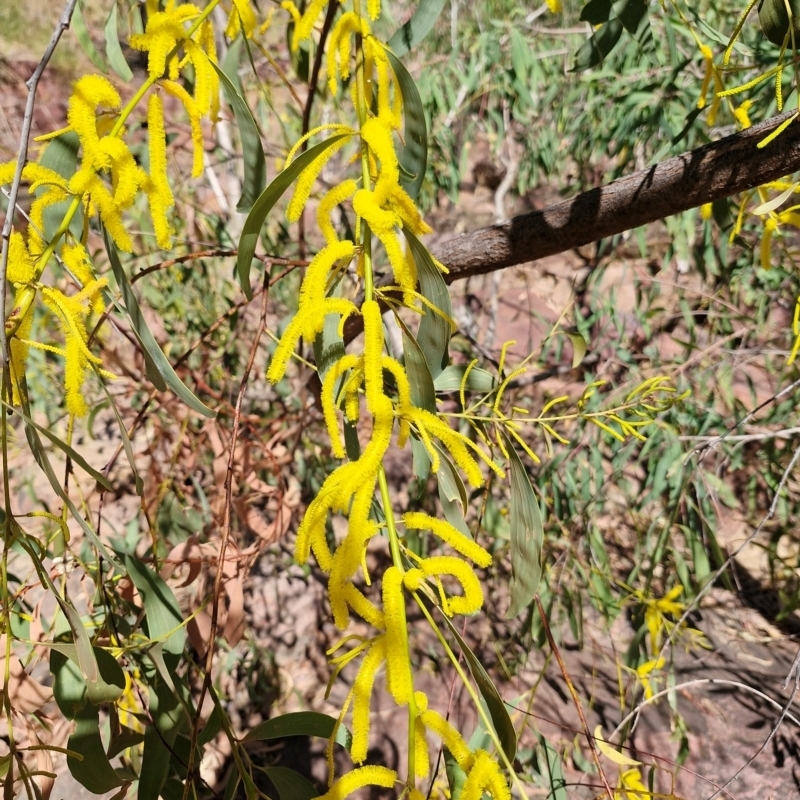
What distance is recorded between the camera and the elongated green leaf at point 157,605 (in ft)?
2.07

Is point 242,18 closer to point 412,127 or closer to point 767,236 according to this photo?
point 412,127

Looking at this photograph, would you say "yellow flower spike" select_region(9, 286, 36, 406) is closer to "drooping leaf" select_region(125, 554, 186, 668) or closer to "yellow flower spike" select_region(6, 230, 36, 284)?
"yellow flower spike" select_region(6, 230, 36, 284)

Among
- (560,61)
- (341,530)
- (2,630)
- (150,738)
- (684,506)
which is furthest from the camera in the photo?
(560,61)

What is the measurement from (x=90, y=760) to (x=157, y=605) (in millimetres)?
→ 162

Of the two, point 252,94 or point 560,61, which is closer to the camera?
point 560,61

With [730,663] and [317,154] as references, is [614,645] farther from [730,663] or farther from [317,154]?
[317,154]

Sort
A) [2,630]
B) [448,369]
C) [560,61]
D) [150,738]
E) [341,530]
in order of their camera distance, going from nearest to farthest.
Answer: [2,630] < [150,738] < [448,369] < [341,530] < [560,61]

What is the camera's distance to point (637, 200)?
1.99ft

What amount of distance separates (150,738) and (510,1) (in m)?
2.48

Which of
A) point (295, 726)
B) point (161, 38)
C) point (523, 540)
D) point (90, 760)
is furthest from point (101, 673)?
point (161, 38)

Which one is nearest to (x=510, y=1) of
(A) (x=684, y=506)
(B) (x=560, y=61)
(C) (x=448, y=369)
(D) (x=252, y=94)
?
(B) (x=560, y=61)

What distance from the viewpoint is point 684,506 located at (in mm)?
1392

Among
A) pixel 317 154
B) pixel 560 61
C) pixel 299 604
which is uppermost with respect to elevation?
pixel 560 61

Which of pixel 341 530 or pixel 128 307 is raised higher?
pixel 128 307
